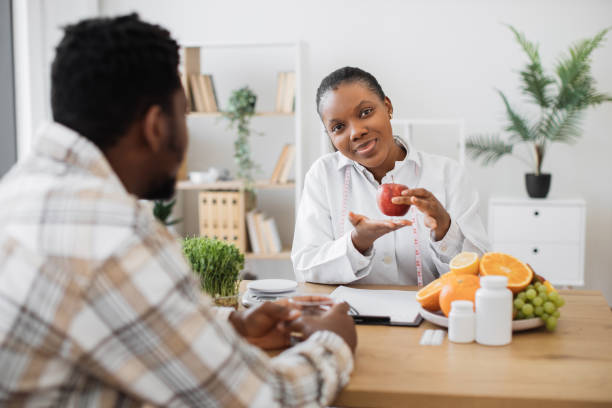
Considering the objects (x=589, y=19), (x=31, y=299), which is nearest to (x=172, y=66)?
(x=31, y=299)

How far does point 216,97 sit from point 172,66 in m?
3.36

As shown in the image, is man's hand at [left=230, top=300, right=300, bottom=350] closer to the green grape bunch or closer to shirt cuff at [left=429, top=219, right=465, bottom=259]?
the green grape bunch

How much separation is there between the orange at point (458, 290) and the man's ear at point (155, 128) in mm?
748

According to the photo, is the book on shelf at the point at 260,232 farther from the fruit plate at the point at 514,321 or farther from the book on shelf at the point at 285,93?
the fruit plate at the point at 514,321

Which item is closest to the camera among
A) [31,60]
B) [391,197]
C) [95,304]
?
[95,304]

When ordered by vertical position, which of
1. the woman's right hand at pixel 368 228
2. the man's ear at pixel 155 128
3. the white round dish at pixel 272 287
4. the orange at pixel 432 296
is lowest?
the white round dish at pixel 272 287

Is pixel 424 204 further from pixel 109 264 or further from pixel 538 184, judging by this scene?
pixel 538 184

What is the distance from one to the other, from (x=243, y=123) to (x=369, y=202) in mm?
2185

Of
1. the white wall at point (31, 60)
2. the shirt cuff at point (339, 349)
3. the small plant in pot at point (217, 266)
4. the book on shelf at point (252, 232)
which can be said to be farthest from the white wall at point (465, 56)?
the shirt cuff at point (339, 349)

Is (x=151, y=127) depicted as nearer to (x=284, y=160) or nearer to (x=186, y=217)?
(x=284, y=160)

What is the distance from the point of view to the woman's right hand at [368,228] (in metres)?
1.65

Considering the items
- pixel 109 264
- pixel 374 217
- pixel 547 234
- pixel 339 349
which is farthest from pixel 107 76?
pixel 547 234

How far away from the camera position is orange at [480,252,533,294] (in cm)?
140

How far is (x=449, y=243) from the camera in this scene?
183cm
